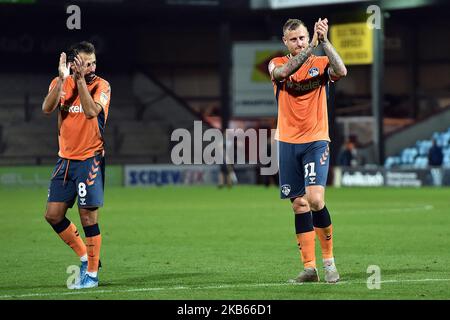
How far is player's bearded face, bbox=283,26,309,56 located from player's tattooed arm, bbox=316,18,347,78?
263 millimetres

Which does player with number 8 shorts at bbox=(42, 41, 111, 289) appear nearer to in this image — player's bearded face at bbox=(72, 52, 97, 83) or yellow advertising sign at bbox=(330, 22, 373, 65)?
player's bearded face at bbox=(72, 52, 97, 83)

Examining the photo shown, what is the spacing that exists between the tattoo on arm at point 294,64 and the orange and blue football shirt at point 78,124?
165cm

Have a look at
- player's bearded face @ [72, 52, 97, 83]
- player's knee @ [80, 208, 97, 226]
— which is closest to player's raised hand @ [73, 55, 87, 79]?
player's bearded face @ [72, 52, 97, 83]

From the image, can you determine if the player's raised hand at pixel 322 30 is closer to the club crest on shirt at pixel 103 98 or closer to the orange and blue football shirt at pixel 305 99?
the orange and blue football shirt at pixel 305 99

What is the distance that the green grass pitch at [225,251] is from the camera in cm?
990

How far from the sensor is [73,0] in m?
40.2

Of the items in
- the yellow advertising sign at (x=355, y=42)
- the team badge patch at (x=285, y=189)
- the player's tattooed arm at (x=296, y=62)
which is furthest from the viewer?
the yellow advertising sign at (x=355, y=42)

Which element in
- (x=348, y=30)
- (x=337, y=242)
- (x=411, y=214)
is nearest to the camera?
(x=337, y=242)

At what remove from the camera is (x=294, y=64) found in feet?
32.9

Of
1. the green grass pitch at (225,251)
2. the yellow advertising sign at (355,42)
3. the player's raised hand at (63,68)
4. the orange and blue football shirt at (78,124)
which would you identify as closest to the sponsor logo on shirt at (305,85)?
the orange and blue football shirt at (78,124)

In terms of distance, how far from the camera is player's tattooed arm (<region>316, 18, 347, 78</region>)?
987 cm
